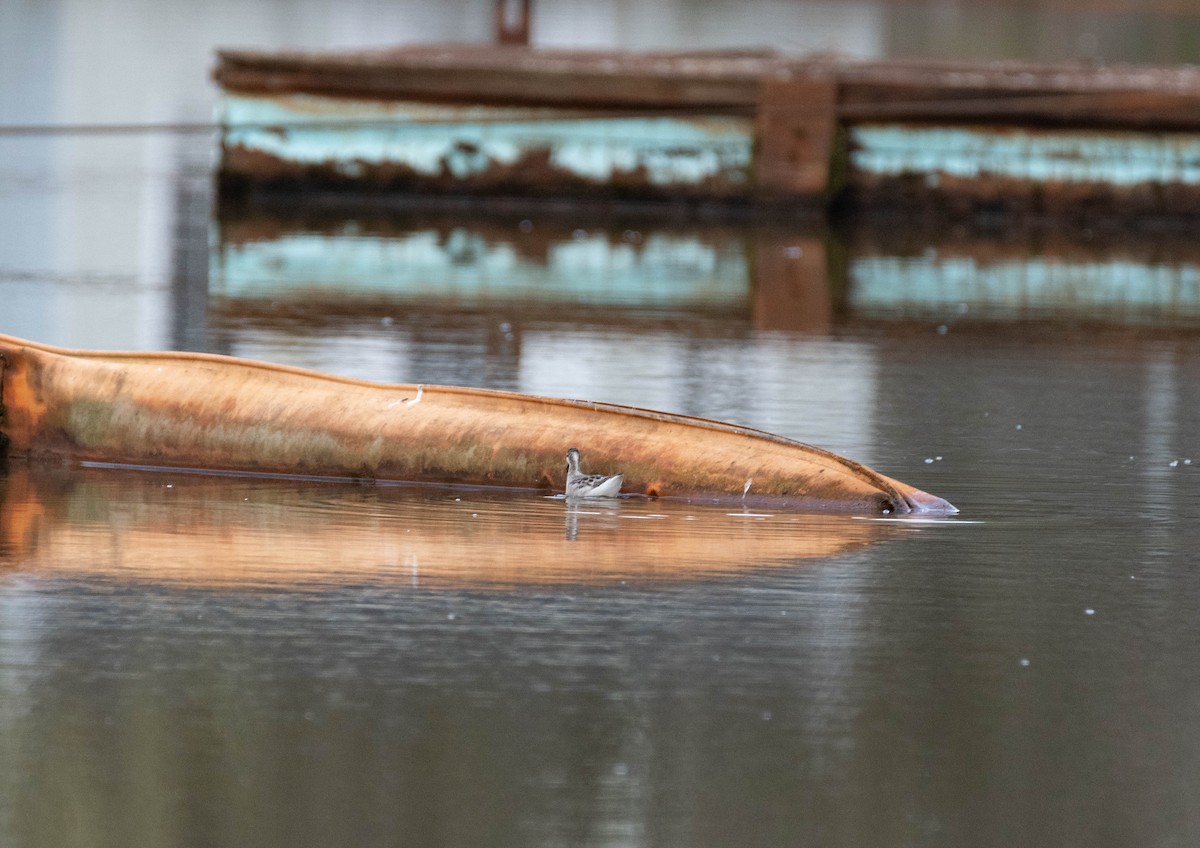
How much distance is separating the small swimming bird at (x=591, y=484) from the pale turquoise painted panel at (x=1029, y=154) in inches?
438

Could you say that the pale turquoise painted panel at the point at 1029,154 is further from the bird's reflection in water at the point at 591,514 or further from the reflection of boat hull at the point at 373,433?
the bird's reflection in water at the point at 591,514

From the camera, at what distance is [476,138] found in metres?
16.6

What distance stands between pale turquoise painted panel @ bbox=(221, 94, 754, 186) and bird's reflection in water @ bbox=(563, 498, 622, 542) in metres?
10.9

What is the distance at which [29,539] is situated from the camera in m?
5.04

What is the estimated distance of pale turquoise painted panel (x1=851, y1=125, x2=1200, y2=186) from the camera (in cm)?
1631

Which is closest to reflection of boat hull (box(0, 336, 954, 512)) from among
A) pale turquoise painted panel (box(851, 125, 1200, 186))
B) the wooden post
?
pale turquoise painted panel (box(851, 125, 1200, 186))

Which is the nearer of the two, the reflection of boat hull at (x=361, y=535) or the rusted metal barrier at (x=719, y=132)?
the reflection of boat hull at (x=361, y=535)

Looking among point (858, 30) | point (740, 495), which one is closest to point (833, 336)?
point (740, 495)

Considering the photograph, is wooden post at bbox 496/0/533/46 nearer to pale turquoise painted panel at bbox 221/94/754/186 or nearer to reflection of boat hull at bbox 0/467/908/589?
pale turquoise painted panel at bbox 221/94/754/186

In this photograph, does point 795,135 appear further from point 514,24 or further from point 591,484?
point 591,484

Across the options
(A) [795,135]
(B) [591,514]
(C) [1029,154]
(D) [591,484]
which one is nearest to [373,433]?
(D) [591,484]

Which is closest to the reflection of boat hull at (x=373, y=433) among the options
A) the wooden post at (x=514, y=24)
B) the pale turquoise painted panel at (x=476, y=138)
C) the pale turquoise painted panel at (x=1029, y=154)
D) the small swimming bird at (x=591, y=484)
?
the small swimming bird at (x=591, y=484)

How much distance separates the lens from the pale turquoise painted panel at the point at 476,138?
1639 cm

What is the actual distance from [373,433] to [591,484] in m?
0.65
